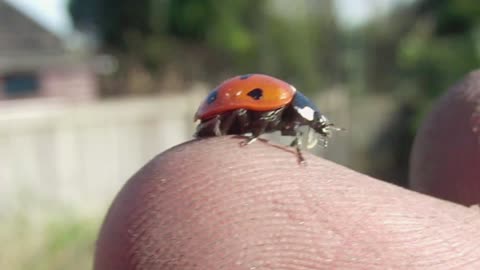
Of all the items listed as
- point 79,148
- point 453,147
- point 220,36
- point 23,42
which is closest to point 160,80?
point 220,36

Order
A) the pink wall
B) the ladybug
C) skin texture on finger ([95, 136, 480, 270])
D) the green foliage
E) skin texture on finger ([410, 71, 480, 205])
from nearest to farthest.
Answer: skin texture on finger ([95, 136, 480, 270]), the ladybug, skin texture on finger ([410, 71, 480, 205]), the green foliage, the pink wall

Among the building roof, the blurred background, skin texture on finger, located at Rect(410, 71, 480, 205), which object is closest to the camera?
skin texture on finger, located at Rect(410, 71, 480, 205)

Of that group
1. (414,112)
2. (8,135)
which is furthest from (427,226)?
(414,112)

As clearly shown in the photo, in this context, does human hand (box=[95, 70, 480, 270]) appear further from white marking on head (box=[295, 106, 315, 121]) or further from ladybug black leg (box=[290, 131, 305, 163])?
white marking on head (box=[295, 106, 315, 121])

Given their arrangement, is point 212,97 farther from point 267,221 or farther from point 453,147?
point 453,147

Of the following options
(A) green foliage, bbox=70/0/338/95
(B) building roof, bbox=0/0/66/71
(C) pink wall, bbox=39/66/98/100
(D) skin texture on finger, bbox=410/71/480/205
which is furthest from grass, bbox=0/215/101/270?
(C) pink wall, bbox=39/66/98/100

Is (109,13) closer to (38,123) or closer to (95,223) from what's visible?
(38,123)
